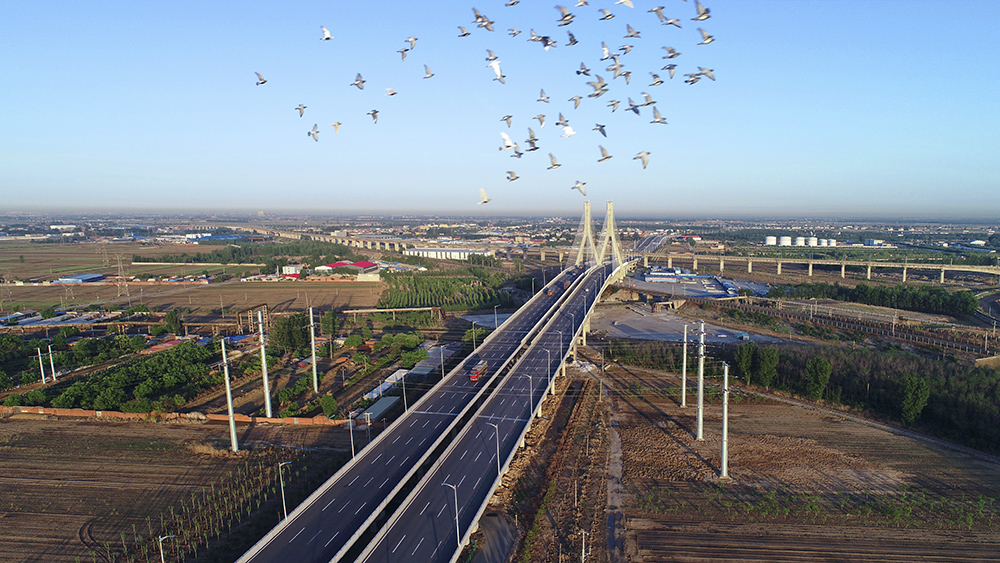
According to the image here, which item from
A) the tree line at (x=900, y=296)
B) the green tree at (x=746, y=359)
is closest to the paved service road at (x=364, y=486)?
the green tree at (x=746, y=359)

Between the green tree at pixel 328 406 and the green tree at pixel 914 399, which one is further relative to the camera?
the green tree at pixel 328 406

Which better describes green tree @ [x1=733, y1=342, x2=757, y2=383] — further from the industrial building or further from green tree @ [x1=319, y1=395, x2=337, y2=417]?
the industrial building

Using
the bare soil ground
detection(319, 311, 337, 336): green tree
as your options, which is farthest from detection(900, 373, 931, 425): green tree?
detection(319, 311, 337, 336): green tree

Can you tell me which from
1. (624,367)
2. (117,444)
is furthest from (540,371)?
(117,444)

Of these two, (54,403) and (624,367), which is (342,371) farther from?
(624,367)

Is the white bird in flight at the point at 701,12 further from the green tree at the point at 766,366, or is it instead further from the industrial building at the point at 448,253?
the industrial building at the point at 448,253

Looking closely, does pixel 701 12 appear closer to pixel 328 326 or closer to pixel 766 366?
pixel 766 366

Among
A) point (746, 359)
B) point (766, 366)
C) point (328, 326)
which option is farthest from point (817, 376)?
point (328, 326)
